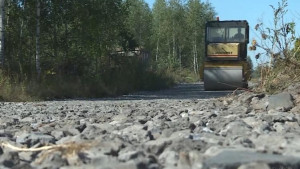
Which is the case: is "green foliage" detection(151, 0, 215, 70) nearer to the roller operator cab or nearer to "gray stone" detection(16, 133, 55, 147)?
the roller operator cab

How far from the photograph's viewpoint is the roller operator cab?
67.9 ft

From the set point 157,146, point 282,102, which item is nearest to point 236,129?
point 157,146

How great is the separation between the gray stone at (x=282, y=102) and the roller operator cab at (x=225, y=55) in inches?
465

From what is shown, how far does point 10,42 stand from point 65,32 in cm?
244

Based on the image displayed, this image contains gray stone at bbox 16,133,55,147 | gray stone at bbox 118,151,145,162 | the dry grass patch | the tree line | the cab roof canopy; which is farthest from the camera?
the cab roof canopy

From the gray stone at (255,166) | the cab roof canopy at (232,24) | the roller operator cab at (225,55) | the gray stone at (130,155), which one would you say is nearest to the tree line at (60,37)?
the cab roof canopy at (232,24)

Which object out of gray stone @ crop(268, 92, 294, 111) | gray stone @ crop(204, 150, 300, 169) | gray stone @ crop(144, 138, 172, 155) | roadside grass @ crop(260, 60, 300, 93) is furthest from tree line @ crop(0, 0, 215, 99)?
gray stone @ crop(204, 150, 300, 169)

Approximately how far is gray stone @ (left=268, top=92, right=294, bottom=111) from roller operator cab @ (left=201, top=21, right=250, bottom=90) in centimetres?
1182

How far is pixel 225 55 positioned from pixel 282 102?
14377 mm

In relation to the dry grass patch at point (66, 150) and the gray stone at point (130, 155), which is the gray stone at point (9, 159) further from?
the gray stone at point (130, 155)

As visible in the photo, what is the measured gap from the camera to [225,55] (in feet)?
72.2

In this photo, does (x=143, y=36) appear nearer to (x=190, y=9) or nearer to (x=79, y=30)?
(x=190, y=9)

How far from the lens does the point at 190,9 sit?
2515 inches

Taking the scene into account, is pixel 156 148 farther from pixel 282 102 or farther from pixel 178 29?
pixel 178 29
